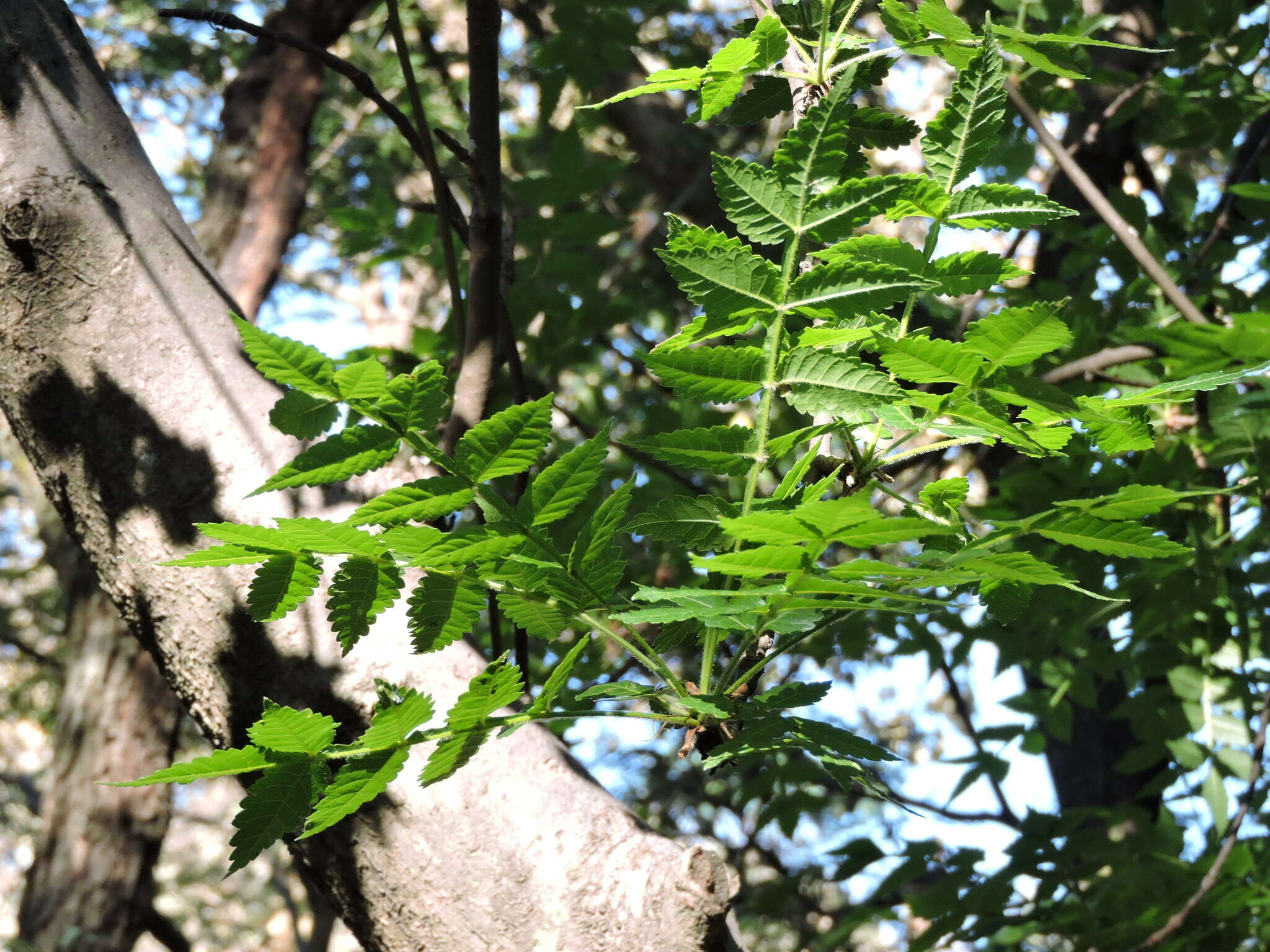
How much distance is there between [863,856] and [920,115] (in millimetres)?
6366

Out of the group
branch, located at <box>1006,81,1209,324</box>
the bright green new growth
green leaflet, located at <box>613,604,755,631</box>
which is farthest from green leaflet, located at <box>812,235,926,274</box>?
branch, located at <box>1006,81,1209,324</box>

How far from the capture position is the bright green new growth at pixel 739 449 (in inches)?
31.1

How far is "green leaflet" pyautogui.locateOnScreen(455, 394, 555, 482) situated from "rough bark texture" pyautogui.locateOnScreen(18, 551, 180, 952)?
285 centimetres

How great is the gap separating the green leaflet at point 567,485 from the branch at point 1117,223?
168cm

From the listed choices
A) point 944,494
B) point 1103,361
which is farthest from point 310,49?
point 1103,361

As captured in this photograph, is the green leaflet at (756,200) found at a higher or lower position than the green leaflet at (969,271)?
higher

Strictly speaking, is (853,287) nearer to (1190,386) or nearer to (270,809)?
(1190,386)

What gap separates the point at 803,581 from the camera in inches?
29.1

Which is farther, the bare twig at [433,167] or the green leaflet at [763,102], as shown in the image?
the bare twig at [433,167]

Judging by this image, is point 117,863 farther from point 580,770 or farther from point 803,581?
point 803,581

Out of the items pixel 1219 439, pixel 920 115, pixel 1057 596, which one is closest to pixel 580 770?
pixel 1057 596

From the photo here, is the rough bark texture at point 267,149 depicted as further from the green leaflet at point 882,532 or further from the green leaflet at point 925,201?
the green leaflet at point 882,532

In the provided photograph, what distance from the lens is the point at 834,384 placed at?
2.78ft

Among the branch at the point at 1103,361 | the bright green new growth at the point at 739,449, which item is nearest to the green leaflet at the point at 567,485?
the bright green new growth at the point at 739,449
